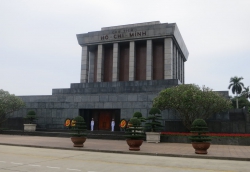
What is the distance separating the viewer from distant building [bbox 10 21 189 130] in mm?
29094

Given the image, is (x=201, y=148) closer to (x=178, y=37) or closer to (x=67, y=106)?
(x=67, y=106)

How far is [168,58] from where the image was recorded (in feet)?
110

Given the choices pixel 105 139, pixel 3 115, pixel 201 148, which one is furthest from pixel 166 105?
pixel 3 115

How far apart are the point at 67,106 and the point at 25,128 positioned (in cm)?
538

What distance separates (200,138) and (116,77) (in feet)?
71.0

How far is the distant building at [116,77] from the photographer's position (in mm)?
29094

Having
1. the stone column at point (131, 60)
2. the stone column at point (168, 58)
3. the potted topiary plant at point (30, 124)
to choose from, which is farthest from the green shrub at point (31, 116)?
the stone column at point (168, 58)

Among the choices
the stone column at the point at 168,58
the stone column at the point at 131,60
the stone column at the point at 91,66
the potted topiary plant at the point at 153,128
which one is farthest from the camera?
the stone column at the point at 91,66

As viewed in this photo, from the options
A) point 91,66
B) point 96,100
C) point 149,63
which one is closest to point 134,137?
point 96,100

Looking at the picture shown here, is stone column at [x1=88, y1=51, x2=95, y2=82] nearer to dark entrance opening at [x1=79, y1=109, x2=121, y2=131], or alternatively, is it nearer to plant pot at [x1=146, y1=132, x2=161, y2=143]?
dark entrance opening at [x1=79, y1=109, x2=121, y2=131]

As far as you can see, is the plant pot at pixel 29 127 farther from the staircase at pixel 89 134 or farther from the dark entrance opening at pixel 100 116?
the dark entrance opening at pixel 100 116

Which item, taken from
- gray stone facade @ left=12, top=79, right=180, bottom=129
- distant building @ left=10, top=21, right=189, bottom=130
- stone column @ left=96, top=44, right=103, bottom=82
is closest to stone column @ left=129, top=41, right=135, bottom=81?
distant building @ left=10, top=21, right=189, bottom=130

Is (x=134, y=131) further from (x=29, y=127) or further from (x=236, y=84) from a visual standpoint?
(x=236, y=84)

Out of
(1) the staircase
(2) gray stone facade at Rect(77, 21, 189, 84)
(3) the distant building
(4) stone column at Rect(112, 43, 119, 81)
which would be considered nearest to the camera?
(1) the staircase
